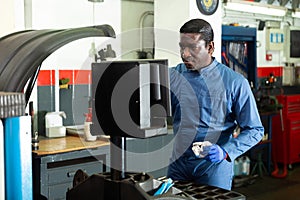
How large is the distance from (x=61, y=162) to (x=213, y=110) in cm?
156

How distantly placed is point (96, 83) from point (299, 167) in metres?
5.35

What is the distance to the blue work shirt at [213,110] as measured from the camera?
199 centimetres

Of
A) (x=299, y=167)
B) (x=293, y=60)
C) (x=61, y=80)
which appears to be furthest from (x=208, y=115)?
(x=293, y=60)

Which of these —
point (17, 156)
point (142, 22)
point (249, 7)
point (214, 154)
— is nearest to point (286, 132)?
point (249, 7)

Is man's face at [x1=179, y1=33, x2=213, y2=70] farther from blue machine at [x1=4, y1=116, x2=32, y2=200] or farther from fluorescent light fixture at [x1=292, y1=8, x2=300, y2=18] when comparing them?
fluorescent light fixture at [x1=292, y1=8, x2=300, y2=18]

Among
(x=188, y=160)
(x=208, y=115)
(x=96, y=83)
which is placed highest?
(x=96, y=83)

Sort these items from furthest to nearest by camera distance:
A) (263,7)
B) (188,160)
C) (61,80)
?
1. (263,7)
2. (61,80)
3. (188,160)

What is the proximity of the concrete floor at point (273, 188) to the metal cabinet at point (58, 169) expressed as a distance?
6.44 feet

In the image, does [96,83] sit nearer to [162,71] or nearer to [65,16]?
[162,71]

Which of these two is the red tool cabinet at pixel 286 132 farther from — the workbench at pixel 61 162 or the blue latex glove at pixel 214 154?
the blue latex glove at pixel 214 154

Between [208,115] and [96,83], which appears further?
[208,115]

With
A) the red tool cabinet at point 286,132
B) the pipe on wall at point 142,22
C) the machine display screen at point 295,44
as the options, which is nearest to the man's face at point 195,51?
the pipe on wall at point 142,22

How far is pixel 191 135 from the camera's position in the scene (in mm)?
2018

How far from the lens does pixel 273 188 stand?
488 cm
